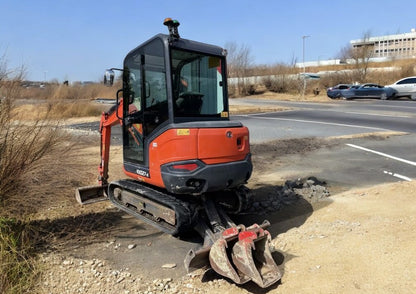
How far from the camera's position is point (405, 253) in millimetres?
3949

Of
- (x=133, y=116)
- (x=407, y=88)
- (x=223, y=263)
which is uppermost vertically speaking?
(x=407, y=88)

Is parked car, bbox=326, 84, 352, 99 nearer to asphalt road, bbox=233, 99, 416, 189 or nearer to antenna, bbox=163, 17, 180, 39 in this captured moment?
asphalt road, bbox=233, 99, 416, 189

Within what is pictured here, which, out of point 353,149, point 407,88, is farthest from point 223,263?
point 407,88

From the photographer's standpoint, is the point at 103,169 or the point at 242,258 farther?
the point at 103,169

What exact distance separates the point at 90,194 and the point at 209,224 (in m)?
2.53

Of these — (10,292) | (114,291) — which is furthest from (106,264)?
(10,292)

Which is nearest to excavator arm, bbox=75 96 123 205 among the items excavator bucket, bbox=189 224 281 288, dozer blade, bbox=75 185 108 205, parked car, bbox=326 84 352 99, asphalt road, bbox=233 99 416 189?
dozer blade, bbox=75 185 108 205

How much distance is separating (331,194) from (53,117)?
493 centimetres

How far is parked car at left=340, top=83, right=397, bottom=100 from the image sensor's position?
2933cm

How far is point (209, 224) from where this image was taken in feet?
16.0

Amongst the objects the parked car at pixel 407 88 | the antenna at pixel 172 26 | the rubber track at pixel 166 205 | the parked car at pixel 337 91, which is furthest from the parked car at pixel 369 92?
the antenna at pixel 172 26

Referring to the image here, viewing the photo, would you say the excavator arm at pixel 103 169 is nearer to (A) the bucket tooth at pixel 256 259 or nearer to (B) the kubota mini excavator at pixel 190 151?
(B) the kubota mini excavator at pixel 190 151

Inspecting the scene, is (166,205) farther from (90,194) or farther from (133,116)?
(90,194)

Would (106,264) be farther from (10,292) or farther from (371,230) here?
(371,230)
